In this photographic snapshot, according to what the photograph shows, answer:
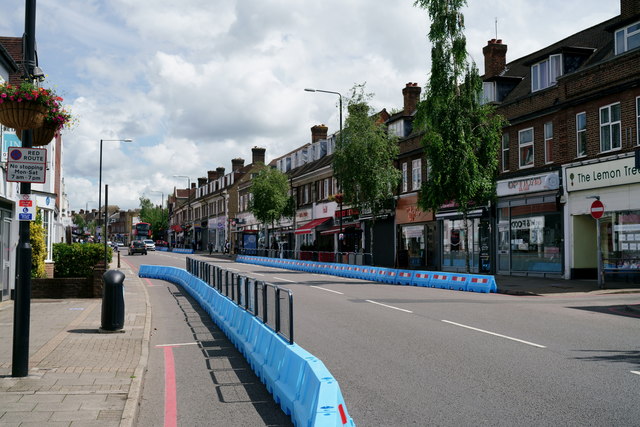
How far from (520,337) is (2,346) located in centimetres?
845

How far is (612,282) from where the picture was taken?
22469 mm

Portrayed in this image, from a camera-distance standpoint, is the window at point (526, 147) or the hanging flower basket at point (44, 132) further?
the window at point (526, 147)

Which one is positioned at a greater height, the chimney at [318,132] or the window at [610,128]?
the chimney at [318,132]

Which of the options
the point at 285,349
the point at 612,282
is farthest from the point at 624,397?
the point at 612,282

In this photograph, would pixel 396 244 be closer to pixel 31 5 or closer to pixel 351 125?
pixel 351 125

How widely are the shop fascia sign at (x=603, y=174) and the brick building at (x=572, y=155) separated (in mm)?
37

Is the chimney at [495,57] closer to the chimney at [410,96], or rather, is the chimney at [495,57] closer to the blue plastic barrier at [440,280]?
the chimney at [410,96]

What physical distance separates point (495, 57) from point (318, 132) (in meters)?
29.4

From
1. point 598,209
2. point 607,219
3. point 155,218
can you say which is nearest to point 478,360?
point 598,209

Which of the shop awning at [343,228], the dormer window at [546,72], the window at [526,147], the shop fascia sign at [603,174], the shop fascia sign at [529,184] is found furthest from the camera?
the shop awning at [343,228]

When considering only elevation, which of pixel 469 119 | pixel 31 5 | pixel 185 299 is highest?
pixel 469 119

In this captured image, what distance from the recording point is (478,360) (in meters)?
8.41

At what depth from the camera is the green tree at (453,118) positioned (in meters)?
24.1

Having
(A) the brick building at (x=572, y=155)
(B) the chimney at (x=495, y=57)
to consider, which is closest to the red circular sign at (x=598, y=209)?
(A) the brick building at (x=572, y=155)
